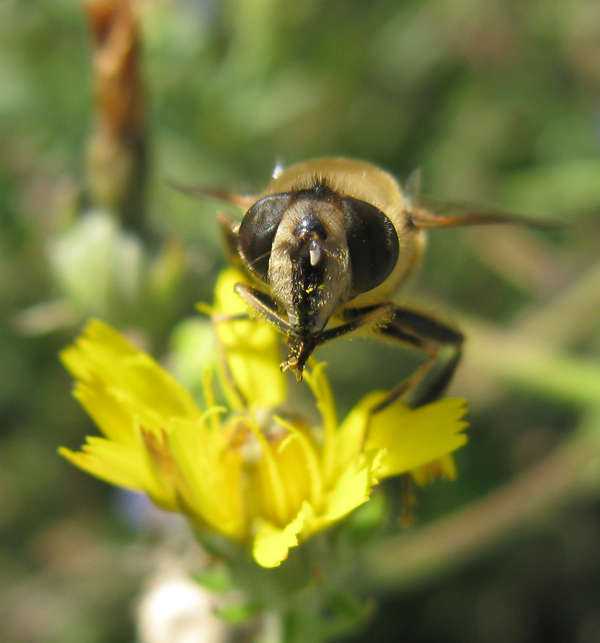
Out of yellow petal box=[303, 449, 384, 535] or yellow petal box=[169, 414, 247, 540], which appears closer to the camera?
yellow petal box=[303, 449, 384, 535]

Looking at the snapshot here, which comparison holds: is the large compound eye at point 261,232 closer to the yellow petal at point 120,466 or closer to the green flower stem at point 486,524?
the yellow petal at point 120,466

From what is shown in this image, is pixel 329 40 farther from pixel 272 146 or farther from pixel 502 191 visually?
pixel 502 191

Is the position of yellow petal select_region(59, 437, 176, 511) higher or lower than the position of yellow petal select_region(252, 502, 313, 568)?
higher

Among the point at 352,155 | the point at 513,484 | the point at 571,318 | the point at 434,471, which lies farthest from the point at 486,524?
the point at 352,155

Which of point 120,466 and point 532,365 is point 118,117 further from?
point 532,365

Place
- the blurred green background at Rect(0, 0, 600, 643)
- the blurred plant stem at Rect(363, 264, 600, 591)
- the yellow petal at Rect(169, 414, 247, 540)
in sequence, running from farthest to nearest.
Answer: the blurred green background at Rect(0, 0, 600, 643) → the blurred plant stem at Rect(363, 264, 600, 591) → the yellow petal at Rect(169, 414, 247, 540)

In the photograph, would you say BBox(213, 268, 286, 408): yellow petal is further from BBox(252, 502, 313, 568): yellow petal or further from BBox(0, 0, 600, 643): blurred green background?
BBox(0, 0, 600, 643): blurred green background

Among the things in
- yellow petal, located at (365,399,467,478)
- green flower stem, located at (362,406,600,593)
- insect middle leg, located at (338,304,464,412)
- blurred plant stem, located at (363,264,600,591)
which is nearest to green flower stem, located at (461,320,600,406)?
blurred plant stem, located at (363,264,600,591)
